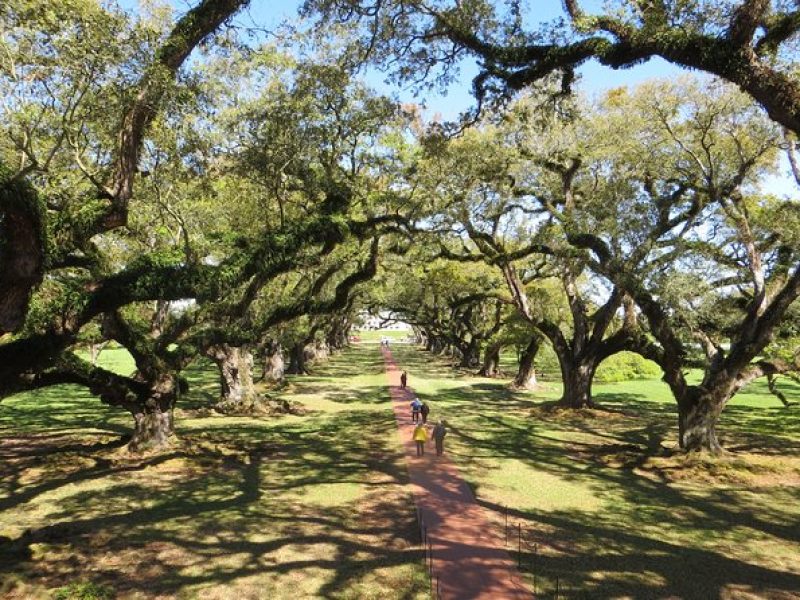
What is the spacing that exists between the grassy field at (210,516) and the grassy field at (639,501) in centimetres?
247

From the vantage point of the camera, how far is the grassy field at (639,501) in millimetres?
8508

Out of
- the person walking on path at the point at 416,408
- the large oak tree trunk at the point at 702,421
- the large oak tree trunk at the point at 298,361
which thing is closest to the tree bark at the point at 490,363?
the large oak tree trunk at the point at 298,361

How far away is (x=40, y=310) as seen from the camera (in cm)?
1018

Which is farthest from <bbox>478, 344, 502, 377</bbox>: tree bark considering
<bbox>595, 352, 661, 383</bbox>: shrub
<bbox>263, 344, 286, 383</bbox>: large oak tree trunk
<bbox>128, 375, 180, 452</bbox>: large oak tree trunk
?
<bbox>128, 375, 180, 452</bbox>: large oak tree trunk

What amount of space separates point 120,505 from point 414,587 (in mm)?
7456

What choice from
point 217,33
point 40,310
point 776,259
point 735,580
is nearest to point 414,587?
point 735,580

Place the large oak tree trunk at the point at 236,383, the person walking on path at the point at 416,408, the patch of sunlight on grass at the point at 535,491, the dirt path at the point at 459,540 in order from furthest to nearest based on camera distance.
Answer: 1. the large oak tree trunk at the point at 236,383
2. the person walking on path at the point at 416,408
3. the patch of sunlight on grass at the point at 535,491
4. the dirt path at the point at 459,540

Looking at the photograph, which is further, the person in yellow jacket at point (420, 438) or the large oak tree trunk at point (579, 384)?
the large oak tree trunk at point (579, 384)

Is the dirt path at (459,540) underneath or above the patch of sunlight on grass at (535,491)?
underneath

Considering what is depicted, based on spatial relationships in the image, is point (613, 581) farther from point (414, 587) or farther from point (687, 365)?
Answer: point (687, 365)

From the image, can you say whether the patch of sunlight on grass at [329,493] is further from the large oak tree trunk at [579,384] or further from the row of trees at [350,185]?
the large oak tree trunk at [579,384]

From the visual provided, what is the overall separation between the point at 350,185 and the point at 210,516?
1063cm

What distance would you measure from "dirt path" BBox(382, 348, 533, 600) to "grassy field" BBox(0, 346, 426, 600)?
41 cm

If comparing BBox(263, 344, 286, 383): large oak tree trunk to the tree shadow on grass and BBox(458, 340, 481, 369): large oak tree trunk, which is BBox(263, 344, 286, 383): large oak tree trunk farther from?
BBox(458, 340, 481, 369): large oak tree trunk
